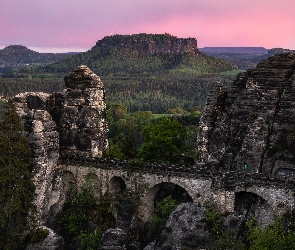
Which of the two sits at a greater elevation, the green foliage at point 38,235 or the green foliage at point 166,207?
the green foliage at point 166,207

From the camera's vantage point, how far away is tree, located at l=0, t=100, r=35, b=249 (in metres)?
49.5

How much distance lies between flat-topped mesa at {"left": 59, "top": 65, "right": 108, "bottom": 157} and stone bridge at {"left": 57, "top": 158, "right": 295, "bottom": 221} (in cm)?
209

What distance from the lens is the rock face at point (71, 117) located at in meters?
55.6

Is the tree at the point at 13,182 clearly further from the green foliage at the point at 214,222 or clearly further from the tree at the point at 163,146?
the green foliage at the point at 214,222

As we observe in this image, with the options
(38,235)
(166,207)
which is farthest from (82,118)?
(166,207)

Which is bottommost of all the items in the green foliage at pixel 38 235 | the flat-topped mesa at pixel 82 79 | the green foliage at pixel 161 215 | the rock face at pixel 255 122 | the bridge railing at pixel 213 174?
the green foliage at pixel 38 235

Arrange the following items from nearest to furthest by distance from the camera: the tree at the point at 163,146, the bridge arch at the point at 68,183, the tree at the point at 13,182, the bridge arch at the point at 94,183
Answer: the tree at the point at 13,182
the bridge arch at the point at 94,183
the bridge arch at the point at 68,183
the tree at the point at 163,146

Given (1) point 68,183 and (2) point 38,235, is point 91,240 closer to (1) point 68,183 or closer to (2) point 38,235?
(2) point 38,235

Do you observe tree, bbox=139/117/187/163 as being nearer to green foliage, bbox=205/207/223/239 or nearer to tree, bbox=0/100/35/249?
green foliage, bbox=205/207/223/239

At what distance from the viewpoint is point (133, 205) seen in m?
52.5

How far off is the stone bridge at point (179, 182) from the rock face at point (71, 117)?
5.89ft

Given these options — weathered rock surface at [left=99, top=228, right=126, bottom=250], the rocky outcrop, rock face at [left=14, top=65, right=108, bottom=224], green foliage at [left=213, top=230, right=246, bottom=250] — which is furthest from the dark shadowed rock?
rock face at [left=14, top=65, right=108, bottom=224]

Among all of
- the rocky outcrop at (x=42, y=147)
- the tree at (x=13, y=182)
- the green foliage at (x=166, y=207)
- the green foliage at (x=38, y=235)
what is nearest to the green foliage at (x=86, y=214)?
the rocky outcrop at (x=42, y=147)

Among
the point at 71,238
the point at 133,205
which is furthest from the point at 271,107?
the point at 71,238
